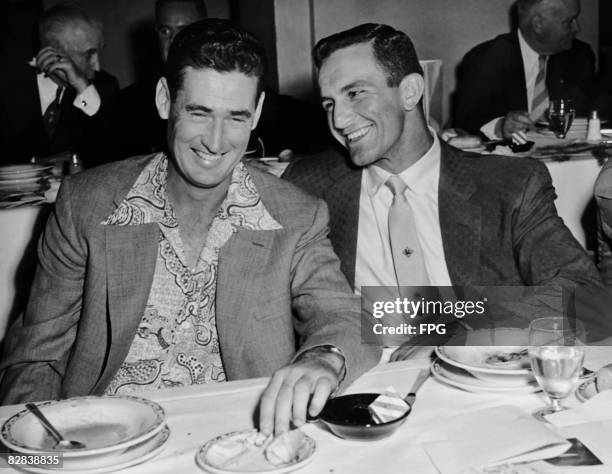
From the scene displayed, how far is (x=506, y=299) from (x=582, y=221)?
4.44 feet

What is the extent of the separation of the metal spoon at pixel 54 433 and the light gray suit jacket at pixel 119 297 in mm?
536

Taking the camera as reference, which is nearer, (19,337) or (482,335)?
(482,335)

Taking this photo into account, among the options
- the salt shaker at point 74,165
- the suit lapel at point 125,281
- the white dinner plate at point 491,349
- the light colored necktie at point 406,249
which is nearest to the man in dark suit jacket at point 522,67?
the salt shaker at point 74,165

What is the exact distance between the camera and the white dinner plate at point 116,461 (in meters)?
1.05

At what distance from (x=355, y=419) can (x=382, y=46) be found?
1.41m

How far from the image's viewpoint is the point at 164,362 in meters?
1.78

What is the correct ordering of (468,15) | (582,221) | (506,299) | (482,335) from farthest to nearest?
(468,15), (582,221), (506,299), (482,335)

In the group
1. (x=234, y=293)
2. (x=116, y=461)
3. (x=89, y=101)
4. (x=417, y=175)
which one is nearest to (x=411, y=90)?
(x=417, y=175)

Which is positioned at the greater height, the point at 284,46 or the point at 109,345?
the point at 284,46

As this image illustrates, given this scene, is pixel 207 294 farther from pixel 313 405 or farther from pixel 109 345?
pixel 313 405

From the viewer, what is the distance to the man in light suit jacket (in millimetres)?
1728

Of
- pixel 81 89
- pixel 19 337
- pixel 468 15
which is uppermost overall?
pixel 468 15

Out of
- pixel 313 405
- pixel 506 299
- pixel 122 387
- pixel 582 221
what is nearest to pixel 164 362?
pixel 122 387

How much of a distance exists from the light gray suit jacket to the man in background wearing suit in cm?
44
